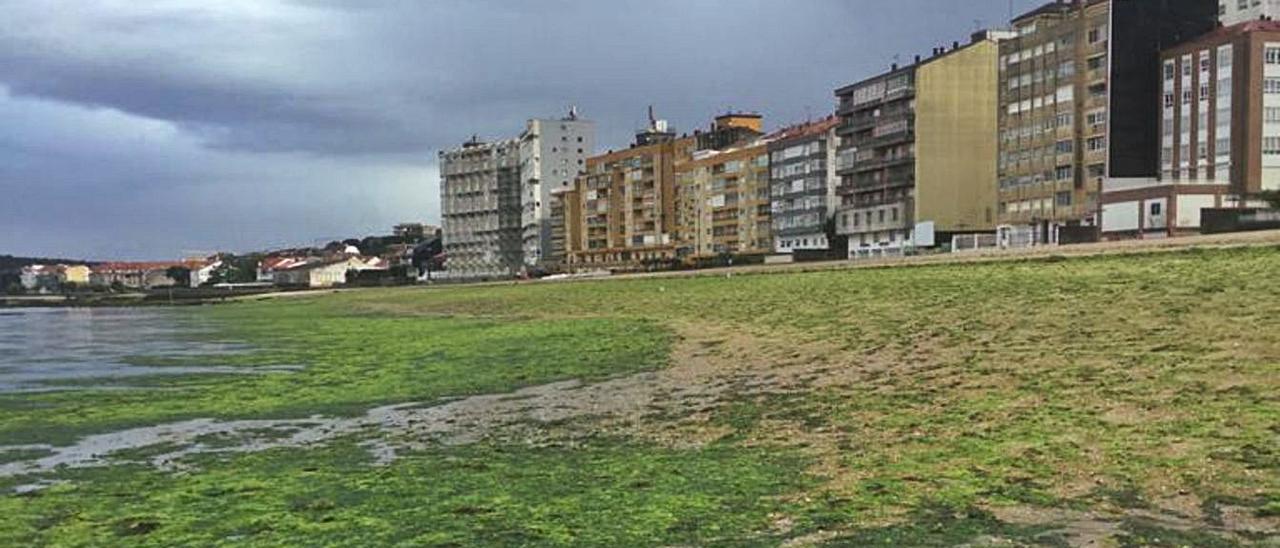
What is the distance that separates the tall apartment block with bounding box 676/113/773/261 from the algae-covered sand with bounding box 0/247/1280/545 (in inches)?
4458

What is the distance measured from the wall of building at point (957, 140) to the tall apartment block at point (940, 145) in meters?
0.11

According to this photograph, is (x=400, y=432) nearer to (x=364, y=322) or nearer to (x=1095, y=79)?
(x=364, y=322)

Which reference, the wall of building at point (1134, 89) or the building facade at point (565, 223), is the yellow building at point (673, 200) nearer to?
the building facade at point (565, 223)

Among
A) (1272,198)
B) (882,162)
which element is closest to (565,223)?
(882,162)

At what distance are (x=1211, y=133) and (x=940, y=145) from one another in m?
28.1

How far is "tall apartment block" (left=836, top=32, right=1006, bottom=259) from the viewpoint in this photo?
363ft

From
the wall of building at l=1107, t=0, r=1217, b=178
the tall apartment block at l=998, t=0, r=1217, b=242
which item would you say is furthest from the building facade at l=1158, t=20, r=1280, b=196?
the tall apartment block at l=998, t=0, r=1217, b=242

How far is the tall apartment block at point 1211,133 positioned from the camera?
265 feet

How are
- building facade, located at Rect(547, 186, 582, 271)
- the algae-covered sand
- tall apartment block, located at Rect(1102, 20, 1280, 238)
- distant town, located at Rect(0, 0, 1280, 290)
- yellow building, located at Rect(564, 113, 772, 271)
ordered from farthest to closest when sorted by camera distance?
building facade, located at Rect(547, 186, 582, 271) < yellow building, located at Rect(564, 113, 772, 271) < distant town, located at Rect(0, 0, 1280, 290) < tall apartment block, located at Rect(1102, 20, 1280, 238) < the algae-covered sand

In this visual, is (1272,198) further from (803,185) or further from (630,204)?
(630,204)

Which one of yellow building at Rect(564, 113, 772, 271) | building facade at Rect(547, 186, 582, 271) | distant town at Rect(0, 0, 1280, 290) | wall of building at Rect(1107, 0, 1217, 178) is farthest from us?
building facade at Rect(547, 186, 582, 271)

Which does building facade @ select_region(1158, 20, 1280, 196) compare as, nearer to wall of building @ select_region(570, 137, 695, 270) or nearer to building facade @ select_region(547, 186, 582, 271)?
wall of building @ select_region(570, 137, 695, 270)

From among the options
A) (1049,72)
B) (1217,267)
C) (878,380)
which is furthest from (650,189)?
(878,380)

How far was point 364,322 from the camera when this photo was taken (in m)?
51.9
